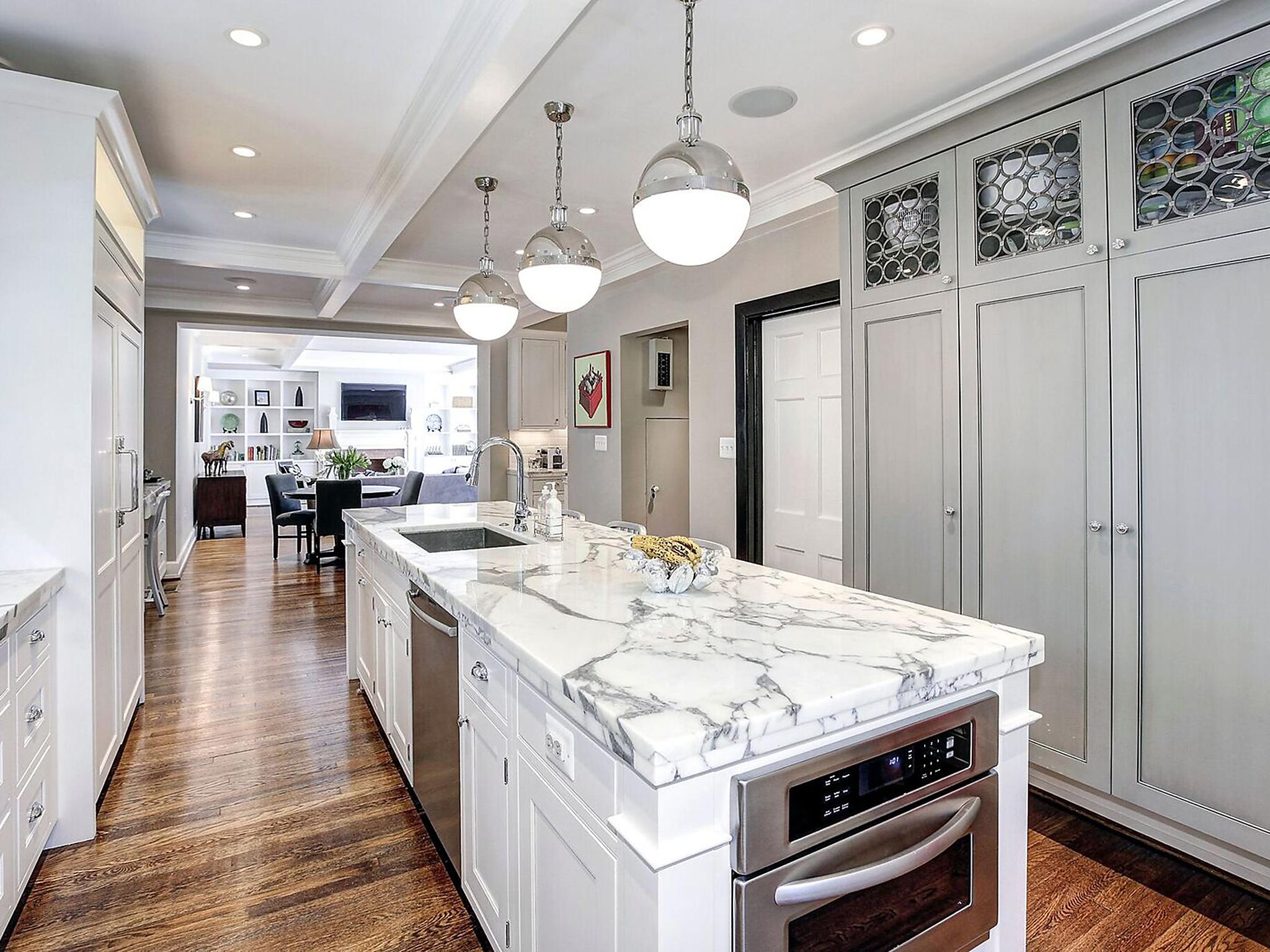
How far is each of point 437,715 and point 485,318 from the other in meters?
1.71

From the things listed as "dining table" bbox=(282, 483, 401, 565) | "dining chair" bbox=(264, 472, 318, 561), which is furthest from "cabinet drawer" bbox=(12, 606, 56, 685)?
"dining chair" bbox=(264, 472, 318, 561)

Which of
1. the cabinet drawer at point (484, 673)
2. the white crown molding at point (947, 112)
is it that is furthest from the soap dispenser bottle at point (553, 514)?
the white crown molding at point (947, 112)

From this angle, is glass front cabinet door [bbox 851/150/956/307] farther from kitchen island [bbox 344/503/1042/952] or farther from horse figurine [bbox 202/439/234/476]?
horse figurine [bbox 202/439/234/476]

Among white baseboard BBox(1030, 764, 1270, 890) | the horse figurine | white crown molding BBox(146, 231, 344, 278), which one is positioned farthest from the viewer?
the horse figurine

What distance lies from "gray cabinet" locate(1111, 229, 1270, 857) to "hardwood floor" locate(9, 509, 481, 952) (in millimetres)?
2002

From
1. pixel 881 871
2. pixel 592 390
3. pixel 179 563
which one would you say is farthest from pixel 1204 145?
pixel 179 563

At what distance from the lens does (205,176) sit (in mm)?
3445

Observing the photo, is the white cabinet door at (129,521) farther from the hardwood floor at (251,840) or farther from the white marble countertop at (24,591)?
the white marble countertop at (24,591)

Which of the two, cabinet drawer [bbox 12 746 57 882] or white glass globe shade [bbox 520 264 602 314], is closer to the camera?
cabinet drawer [bbox 12 746 57 882]

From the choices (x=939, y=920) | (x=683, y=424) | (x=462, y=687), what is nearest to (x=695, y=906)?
(x=939, y=920)

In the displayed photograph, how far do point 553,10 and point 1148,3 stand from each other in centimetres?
167

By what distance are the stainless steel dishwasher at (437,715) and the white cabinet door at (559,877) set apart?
505 mm

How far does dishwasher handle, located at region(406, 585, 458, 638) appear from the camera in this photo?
6.03 feet

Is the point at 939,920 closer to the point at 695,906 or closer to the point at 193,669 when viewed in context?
the point at 695,906
